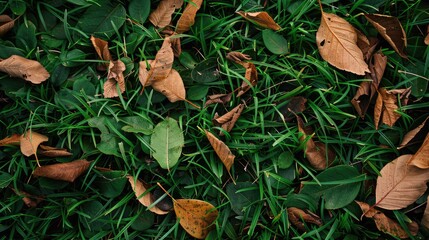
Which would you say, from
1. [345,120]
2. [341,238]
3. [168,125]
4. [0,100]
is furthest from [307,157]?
[0,100]

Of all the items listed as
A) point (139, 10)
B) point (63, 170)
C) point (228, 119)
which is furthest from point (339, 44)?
point (63, 170)

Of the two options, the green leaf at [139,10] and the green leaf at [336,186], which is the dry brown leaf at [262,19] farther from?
the green leaf at [336,186]

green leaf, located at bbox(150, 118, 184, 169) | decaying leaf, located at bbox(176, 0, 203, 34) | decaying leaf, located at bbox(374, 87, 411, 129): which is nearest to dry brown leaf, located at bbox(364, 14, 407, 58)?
decaying leaf, located at bbox(374, 87, 411, 129)

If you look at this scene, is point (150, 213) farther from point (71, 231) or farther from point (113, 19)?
point (113, 19)

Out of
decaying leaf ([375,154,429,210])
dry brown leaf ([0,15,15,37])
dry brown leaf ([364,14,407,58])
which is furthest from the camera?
dry brown leaf ([0,15,15,37])

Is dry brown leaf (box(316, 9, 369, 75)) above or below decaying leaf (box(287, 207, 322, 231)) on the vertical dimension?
above

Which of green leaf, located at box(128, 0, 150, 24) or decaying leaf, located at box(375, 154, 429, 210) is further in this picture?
green leaf, located at box(128, 0, 150, 24)

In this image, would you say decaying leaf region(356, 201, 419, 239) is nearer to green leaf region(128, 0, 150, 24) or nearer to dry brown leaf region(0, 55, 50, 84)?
green leaf region(128, 0, 150, 24)
